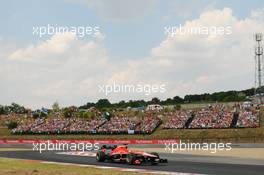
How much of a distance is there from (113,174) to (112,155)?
25.4 ft

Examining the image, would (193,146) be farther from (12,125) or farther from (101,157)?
(12,125)

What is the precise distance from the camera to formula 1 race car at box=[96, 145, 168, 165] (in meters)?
21.8

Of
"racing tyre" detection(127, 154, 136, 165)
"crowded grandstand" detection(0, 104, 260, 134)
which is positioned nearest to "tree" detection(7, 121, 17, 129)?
"crowded grandstand" detection(0, 104, 260, 134)

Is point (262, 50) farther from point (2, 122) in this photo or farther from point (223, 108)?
point (2, 122)

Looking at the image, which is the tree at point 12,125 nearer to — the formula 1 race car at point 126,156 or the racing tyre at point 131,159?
the formula 1 race car at point 126,156

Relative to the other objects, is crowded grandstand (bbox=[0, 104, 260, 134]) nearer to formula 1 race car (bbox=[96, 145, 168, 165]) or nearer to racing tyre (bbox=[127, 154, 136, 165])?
formula 1 race car (bbox=[96, 145, 168, 165])

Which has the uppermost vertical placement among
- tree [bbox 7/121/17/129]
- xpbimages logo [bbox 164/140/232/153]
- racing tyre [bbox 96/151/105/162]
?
tree [bbox 7/121/17/129]

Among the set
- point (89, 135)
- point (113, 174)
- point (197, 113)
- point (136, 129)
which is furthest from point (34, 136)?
point (113, 174)

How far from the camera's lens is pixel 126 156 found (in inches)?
906

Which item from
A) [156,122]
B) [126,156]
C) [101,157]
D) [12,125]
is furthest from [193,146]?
[12,125]

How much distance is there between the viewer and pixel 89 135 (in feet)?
186

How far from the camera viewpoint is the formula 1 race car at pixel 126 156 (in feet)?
71.6

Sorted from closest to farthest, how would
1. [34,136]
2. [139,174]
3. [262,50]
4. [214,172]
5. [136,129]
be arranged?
[139,174], [214,172], [136,129], [34,136], [262,50]

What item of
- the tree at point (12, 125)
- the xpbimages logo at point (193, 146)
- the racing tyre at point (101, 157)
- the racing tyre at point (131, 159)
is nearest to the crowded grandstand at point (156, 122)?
the tree at point (12, 125)
